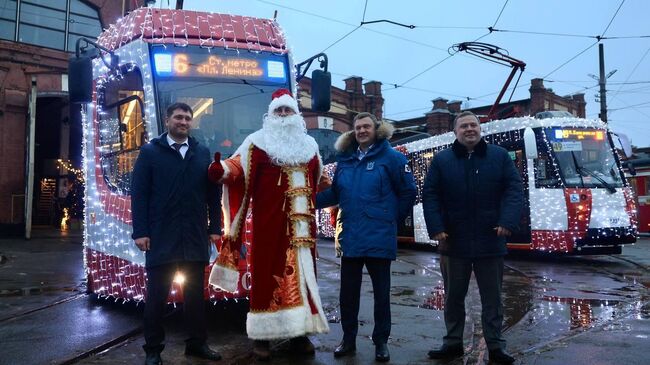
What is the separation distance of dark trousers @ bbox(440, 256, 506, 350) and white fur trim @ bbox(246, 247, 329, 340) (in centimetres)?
100

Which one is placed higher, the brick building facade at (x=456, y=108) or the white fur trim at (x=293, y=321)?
the brick building facade at (x=456, y=108)

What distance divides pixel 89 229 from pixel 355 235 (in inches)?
142

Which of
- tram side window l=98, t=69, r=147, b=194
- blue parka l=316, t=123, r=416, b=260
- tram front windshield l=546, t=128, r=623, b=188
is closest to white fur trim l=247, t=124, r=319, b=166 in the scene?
blue parka l=316, t=123, r=416, b=260

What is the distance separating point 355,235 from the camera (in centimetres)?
445

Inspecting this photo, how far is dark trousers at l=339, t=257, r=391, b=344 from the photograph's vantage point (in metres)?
Answer: 4.41

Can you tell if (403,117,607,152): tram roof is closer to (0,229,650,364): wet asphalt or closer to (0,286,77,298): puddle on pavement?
(0,229,650,364): wet asphalt

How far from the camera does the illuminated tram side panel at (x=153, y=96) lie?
19.2 feet

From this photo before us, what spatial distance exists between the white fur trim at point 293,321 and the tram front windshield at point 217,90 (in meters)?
1.90

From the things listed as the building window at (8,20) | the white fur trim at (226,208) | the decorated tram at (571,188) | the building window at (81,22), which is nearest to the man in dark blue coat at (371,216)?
the white fur trim at (226,208)

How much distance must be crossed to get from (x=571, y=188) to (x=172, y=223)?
9274 mm

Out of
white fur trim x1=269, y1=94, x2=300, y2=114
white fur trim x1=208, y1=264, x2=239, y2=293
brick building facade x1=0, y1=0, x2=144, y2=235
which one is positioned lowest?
white fur trim x1=208, y1=264, x2=239, y2=293

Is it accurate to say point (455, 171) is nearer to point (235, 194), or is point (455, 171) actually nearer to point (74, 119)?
point (235, 194)

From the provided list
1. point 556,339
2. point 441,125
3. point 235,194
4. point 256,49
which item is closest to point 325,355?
point 235,194

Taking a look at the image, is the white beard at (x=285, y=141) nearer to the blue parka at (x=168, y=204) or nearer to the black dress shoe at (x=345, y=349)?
the blue parka at (x=168, y=204)
